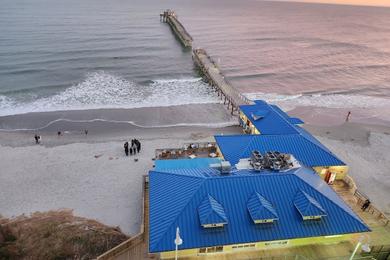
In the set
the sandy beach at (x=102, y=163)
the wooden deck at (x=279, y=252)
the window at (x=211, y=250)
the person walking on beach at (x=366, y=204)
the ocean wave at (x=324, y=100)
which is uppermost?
the ocean wave at (x=324, y=100)

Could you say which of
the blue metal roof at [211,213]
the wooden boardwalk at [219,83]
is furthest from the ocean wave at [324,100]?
the blue metal roof at [211,213]

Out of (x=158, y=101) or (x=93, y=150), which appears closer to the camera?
(x=93, y=150)

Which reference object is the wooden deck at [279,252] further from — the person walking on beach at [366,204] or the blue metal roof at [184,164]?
the blue metal roof at [184,164]

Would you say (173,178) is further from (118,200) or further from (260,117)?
(260,117)

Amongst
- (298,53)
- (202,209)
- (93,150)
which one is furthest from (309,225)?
(298,53)

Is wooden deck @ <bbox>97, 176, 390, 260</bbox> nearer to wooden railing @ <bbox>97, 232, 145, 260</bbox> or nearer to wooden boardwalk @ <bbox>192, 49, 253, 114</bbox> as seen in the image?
wooden railing @ <bbox>97, 232, 145, 260</bbox>
